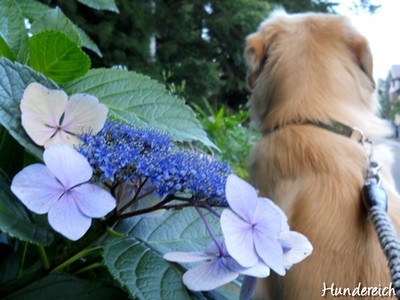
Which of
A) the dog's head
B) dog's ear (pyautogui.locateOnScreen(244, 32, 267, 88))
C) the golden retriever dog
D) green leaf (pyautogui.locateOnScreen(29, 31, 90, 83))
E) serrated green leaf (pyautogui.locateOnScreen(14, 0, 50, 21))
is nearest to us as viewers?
green leaf (pyautogui.locateOnScreen(29, 31, 90, 83))

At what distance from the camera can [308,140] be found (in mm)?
1697

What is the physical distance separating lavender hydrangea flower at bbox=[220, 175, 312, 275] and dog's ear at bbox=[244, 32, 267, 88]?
1.73 meters

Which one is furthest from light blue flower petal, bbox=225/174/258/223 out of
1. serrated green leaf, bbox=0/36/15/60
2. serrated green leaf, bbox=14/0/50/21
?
serrated green leaf, bbox=14/0/50/21

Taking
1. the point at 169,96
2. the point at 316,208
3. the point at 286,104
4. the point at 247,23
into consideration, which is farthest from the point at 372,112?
the point at 247,23

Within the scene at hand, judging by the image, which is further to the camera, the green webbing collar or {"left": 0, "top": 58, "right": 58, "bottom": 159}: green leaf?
the green webbing collar

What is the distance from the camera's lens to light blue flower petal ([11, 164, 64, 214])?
32 centimetres

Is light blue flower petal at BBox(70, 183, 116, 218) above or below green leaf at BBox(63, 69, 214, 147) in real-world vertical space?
above

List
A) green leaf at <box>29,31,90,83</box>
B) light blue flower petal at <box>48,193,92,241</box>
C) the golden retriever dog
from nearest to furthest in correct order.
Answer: light blue flower petal at <box>48,193,92,241</box> → green leaf at <box>29,31,90,83</box> → the golden retriever dog

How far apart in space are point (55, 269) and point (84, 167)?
136 millimetres

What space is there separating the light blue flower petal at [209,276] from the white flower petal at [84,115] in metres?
0.14

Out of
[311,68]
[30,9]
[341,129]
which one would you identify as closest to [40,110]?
[30,9]

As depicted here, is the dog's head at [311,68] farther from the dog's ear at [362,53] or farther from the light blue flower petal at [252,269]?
the light blue flower petal at [252,269]

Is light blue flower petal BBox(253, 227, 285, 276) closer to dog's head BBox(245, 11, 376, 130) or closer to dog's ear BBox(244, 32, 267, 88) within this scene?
dog's head BBox(245, 11, 376, 130)

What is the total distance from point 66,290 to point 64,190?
Answer: 0.13 metres
